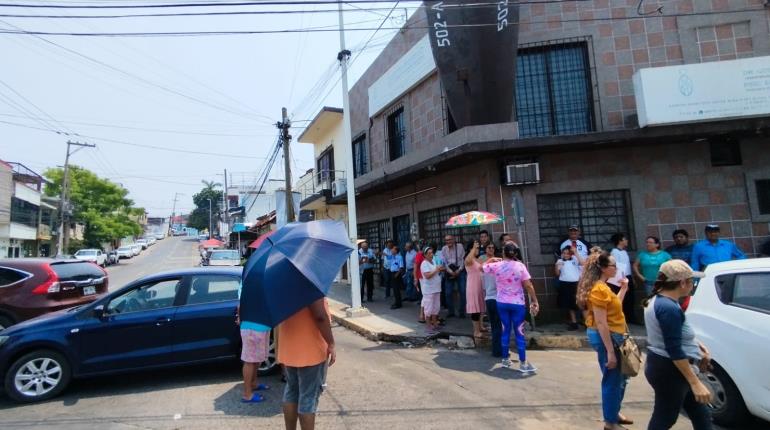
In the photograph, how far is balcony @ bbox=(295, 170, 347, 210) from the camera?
15.8 meters

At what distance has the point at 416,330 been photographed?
8.09 m

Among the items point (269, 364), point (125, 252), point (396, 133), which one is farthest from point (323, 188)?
point (125, 252)

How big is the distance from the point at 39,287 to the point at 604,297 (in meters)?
8.67

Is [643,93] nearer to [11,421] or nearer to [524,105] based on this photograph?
[524,105]

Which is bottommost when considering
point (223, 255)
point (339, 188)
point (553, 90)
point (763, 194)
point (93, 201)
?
point (223, 255)

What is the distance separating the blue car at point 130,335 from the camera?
5020 millimetres

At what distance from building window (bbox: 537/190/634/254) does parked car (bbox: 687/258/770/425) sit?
469 cm

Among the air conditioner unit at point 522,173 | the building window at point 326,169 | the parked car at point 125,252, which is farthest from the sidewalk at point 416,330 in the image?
the parked car at point 125,252

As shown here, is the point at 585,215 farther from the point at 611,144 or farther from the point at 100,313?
the point at 100,313

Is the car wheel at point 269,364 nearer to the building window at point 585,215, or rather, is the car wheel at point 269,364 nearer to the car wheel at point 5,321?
the car wheel at point 5,321

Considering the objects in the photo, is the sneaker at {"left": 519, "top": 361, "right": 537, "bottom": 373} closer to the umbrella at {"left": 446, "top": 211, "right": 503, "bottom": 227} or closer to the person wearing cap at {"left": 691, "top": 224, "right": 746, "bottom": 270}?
the umbrella at {"left": 446, "top": 211, "right": 503, "bottom": 227}

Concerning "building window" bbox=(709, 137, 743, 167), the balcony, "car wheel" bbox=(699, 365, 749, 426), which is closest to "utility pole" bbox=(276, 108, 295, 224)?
the balcony

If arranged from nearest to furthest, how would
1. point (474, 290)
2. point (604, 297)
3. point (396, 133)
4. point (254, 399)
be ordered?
point (604, 297)
point (254, 399)
point (474, 290)
point (396, 133)

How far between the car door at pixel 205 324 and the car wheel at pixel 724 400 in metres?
5.27
